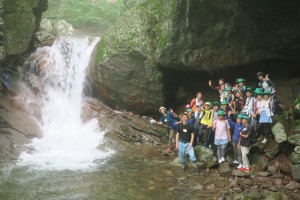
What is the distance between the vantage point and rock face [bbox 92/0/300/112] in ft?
48.5

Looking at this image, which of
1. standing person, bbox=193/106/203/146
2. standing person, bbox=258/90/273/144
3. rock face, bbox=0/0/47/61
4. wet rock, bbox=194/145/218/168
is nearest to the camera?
standing person, bbox=258/90/273/144

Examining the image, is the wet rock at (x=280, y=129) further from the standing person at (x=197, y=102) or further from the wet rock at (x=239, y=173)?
the standing person at (x=197, y=102)

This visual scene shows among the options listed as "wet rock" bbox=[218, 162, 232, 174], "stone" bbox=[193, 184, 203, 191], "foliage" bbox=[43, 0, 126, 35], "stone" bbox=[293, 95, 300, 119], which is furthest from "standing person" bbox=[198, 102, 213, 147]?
"foliage" bbox=[43, 0, 126, 35]

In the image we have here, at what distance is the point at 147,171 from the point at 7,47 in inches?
378

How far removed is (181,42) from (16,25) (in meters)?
8.36

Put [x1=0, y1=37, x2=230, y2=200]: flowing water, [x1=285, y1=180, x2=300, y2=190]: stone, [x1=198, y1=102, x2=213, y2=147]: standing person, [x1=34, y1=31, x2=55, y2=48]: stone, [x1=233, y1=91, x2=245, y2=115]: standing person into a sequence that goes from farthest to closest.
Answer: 1. [x1=34, y1=31, x2=55, y2=48]: stone
2. [x1=233, y1=91, x2=245, y2=115]: standing person
3. [x1=198, y1=102, x2=213, y2=147]: standing person
4. [x1=0, y1=37, x2=230, y2=200]: flowing water
5. [x1=285, y1=180, x2=300, y2=190]: stone

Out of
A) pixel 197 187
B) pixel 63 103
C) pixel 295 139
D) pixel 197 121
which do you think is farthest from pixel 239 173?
pixel 63 103

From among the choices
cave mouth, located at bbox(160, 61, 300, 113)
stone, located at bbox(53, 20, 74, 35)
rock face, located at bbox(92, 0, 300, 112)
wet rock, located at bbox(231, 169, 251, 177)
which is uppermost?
stone, located at bbox(53, 20, 74, 35)

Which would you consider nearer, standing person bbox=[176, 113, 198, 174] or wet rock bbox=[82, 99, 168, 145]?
standing person bbox=[176, 113, 198, 174]

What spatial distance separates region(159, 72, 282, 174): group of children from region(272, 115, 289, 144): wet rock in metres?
0.27

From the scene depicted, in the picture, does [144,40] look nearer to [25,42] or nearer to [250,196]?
[25,42]

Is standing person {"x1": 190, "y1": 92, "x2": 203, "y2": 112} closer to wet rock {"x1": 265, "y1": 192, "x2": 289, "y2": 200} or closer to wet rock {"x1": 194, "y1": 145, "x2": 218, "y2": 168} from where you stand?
wet rock {"x1": 194, "y1": 145, "x2": 218, "y2": 168}

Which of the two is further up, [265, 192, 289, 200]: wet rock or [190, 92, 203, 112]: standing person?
[190, 92, 203, 112]: standing person

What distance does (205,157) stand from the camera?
477 inches
